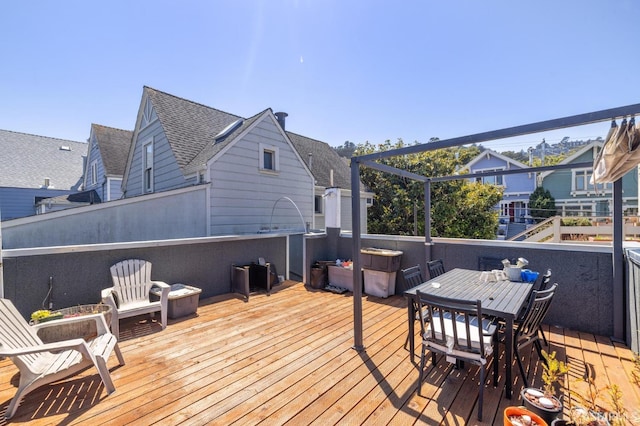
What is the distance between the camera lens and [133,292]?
13.7ft

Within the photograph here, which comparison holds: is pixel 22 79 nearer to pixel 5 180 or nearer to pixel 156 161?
pixel 156 161

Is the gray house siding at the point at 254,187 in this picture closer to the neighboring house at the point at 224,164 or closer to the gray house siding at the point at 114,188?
the neighboring house at the point at 224,164

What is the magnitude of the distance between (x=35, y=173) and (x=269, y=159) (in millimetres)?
16588

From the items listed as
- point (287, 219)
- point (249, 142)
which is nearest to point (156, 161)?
point (249, 142)

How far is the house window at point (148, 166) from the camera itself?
9.84 metres

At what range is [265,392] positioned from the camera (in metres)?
2.50

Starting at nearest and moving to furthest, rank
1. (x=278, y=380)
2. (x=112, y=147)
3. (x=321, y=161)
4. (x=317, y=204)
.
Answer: (x=278, y=380) → (x=317, y=204) → (x=112, y=147) → (x=321, y=161)

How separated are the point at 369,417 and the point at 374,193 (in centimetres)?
1195

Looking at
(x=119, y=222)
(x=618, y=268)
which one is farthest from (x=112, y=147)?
(x=618, y=268)

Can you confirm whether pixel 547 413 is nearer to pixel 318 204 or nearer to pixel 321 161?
pixel 318 204

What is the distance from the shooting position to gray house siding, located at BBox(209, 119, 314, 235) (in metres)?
7.90

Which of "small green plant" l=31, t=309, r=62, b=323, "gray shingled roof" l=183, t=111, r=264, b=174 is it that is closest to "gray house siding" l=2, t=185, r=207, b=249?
"gray shingled roof" l=183, t=111, r=264, b=174

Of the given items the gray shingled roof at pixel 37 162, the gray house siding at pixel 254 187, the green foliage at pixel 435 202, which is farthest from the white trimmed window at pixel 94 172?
the green foliage at pixel 435 202

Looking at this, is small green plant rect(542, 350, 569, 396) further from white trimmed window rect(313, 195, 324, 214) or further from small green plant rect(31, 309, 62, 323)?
white trimmed window rect(313, 195, 324, 214)
